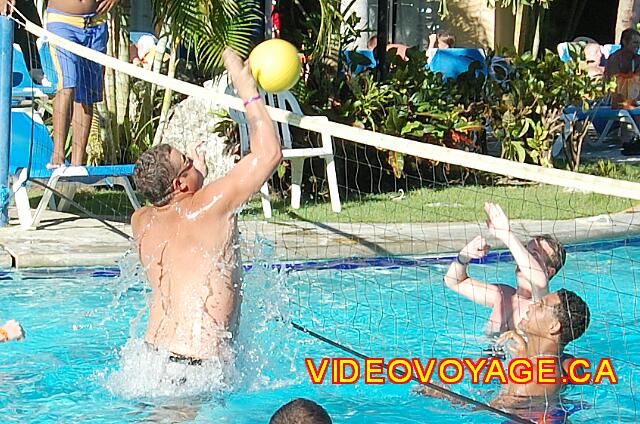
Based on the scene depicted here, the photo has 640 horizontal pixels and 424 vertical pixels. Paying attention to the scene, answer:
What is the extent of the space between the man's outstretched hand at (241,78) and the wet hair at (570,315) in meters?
1.80

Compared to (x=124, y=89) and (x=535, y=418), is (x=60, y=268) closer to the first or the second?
(x=124, y=89)

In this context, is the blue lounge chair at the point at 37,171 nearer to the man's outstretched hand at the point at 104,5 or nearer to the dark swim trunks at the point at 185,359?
the man's outstretched hand at the point at 104,5

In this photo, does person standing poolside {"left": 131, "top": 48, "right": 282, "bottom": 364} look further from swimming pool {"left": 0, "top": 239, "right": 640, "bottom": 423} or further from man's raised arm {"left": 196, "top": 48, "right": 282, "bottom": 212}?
swimming pool {"left": 0, "top": 239, "right": 640, "bottom": 423}

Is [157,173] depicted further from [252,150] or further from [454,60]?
[454,60]

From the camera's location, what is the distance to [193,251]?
5316mm

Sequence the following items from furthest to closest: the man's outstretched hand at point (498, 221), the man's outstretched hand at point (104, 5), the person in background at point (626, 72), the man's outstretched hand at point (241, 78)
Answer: the person in background at point (626, 72) < the man's outstretched hand at point (104, 5) < the man's outstretched hand at point (498, 221) < the man's outstretched hand at point (241, 78)

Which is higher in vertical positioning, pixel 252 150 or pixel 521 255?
pixel 252 150

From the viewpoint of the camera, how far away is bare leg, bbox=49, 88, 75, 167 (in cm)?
951

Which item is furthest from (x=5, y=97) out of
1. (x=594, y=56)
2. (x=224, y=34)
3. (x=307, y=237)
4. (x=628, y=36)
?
(x=594, y=56)

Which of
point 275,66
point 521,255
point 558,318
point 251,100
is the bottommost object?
point 558,318

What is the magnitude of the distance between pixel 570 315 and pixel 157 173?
214 cm

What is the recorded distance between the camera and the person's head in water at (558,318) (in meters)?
5.34

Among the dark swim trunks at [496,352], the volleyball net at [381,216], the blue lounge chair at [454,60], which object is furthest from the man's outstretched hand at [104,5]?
the blue lounge chair at [454,60]

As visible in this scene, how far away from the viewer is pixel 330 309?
815 centimetres
